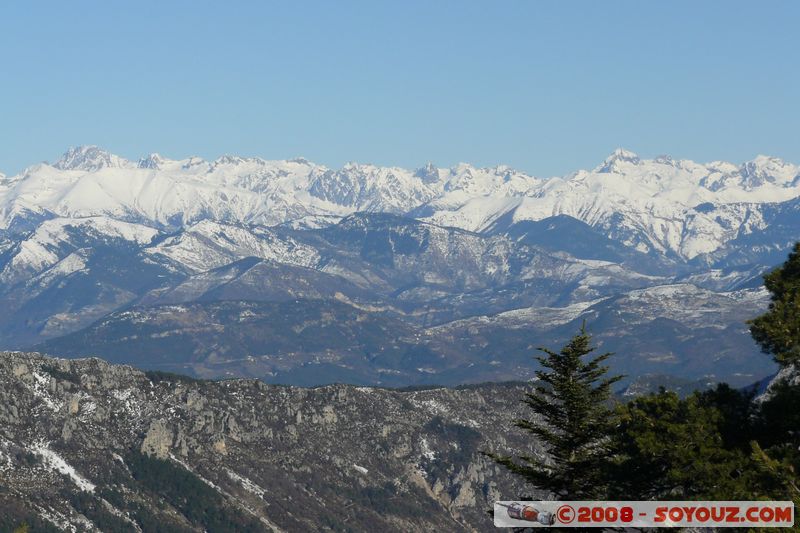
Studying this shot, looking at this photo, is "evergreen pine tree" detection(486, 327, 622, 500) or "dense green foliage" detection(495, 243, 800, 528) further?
"evergreen pine tree" detection(486, 327, 622, 500)

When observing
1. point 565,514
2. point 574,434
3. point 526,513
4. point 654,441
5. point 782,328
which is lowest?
point 565,514

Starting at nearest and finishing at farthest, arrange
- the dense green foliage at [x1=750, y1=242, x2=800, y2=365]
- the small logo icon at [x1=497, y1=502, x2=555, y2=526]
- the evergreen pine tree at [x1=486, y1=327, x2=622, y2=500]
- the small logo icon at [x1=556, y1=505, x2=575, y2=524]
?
1. the small logo icon at [x1=497, y1=502, x2=555, y2=526]
2. the small logo icon at [x1=556, y1=505, x2=575, y2=524]
3. the evergreen pine tree at [x1=486, y1=327, x2=622, y2=500]
4. the dense green foliage at [x1=750, y1=242, x2=800, y2=365]

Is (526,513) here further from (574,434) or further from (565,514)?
(574,434)

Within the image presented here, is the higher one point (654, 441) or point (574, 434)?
point (574, 434)

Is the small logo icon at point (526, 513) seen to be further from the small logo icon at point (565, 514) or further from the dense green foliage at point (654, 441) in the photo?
the dense green foliage at point (654, 441)

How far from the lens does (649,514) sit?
2761 inches

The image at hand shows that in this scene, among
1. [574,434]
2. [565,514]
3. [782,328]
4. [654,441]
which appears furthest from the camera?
[782,328]

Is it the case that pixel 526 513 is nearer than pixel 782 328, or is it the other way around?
pixel 526 513

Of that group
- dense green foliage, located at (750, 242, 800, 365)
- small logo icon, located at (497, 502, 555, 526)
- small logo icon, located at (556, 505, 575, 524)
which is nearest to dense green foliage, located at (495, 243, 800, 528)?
dense green foliage, located at (750, 242, 800, 365)

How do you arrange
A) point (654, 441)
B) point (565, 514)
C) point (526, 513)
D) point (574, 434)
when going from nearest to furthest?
point (526, 513) → point (565, 514) → point (654, 441) → point (574, 434)

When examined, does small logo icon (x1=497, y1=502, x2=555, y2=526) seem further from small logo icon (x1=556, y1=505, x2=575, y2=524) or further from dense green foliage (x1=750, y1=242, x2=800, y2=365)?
dense green foliage (x1=750, y1=242, x2=800, y2=365)

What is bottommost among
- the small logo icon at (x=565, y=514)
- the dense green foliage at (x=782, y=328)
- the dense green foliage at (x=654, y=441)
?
the small logo icon at (x=565, y=514)

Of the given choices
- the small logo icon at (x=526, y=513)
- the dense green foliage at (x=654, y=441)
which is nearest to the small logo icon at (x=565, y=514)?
the small logo icon at (x=526, y=513)

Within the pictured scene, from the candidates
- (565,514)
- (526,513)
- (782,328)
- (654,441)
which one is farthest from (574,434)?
(782,328)
